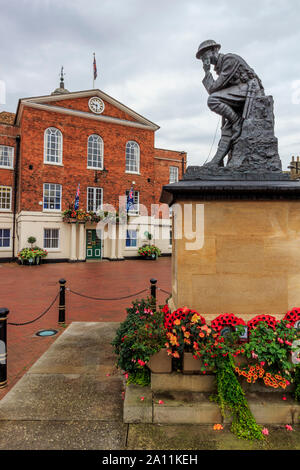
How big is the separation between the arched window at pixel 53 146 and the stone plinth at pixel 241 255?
2245 centimetres

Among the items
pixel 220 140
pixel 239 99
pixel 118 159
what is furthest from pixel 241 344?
pixel 118 159

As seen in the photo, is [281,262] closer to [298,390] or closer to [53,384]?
[298,390]

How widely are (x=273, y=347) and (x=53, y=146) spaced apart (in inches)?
957

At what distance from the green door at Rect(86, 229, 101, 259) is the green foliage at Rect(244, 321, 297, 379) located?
2269 cm

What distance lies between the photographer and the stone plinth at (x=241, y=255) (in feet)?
12.3

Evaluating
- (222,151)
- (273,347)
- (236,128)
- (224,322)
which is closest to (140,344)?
(224,322)

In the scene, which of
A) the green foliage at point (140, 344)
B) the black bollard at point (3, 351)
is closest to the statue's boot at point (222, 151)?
the green foliage at point (140, 344)

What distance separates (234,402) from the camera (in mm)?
2959

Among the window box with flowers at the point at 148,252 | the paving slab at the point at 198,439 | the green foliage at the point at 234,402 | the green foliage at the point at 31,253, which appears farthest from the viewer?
the window box with flowers at the point at 148,252

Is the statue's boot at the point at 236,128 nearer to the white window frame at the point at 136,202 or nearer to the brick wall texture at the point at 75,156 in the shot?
the brick wall texture at the point at 75,156

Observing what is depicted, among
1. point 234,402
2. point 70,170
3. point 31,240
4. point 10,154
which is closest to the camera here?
point 234,402

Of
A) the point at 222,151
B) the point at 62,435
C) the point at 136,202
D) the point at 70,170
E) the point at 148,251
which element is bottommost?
the point at 62,435

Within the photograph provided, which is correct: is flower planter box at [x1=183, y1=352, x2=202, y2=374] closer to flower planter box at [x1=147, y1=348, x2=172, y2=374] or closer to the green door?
flower planter box at [x1=147, y1=348, x2=172, y2=374]

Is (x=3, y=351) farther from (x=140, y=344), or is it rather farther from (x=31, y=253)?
(x=31, y=253)
